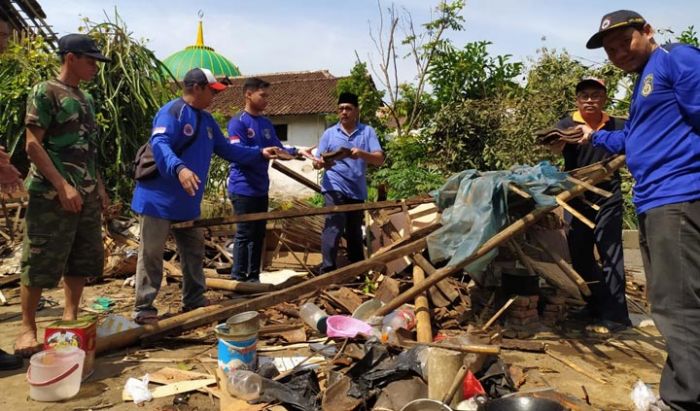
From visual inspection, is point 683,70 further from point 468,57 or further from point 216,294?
point 468,57

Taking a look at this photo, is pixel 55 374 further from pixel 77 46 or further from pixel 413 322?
pixel 413 322

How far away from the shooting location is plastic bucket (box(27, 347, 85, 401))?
293 centimetres

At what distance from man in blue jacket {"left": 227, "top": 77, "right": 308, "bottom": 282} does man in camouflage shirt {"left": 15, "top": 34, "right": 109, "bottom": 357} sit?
1603 millimetres

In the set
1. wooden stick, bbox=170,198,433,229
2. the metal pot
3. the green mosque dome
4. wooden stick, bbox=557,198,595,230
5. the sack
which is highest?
the green mosque dome

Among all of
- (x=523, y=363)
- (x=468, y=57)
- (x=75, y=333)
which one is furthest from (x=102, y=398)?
(x=468, y=57)

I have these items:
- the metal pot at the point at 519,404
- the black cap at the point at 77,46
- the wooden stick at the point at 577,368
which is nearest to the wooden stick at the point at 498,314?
the wooden stick at the point at 577,368

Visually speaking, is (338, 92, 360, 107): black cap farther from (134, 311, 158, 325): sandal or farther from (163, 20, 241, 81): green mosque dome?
(163, 20, 241, 81): green mosque dome

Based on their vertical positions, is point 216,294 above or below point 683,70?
below

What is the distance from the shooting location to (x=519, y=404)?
8.39 ft

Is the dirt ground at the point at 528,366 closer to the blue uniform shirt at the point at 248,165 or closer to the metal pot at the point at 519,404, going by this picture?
the metal pot at the point at 519,404

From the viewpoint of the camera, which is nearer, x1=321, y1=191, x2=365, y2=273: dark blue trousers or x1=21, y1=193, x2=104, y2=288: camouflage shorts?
x1=21, y1=193, x2=104, y2=288: camouflage shorts

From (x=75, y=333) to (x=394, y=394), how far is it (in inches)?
79.7

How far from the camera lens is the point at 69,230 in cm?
358

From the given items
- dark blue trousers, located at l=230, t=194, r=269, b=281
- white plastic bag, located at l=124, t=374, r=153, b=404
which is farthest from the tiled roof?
white plastic bag, located at l=124, t=374, r=153, b=404
